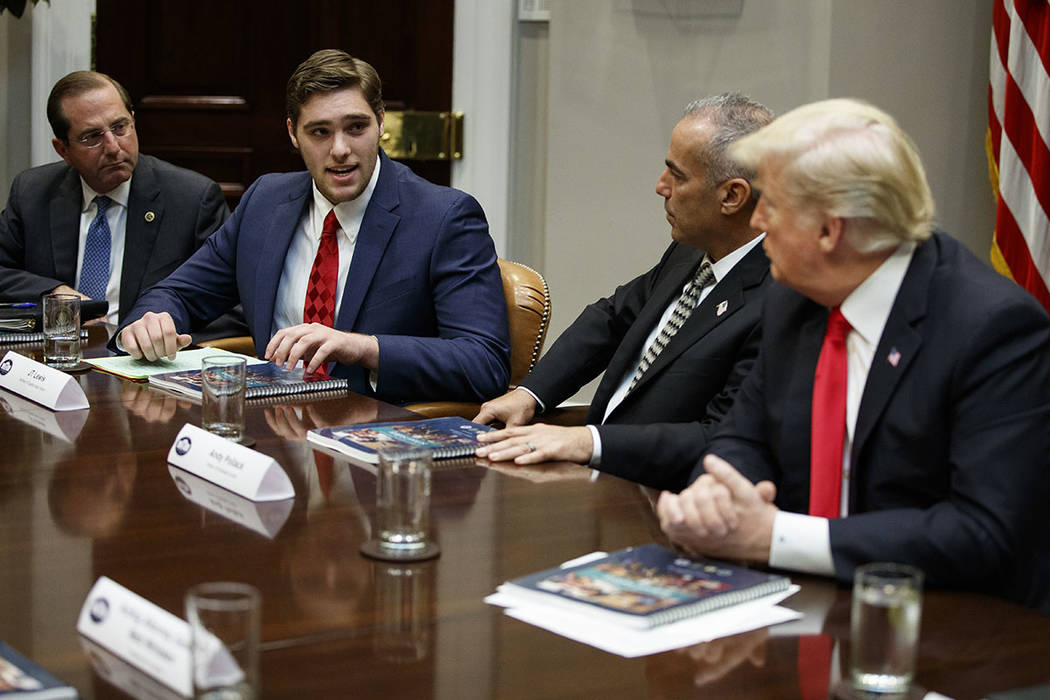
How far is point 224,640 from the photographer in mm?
1133

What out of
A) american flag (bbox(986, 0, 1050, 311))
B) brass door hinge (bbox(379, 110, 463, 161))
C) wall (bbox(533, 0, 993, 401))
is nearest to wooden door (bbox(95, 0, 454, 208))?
brass door hinge (bbox(379, 110, 463, 161))

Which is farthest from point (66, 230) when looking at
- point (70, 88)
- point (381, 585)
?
point (381, 585)

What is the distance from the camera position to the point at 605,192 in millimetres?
4926

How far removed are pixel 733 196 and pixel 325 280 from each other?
1172 millimetres

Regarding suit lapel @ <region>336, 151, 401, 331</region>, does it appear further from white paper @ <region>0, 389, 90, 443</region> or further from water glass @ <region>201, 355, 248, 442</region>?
water glass @ <region>201, 355, 248, 442</region>

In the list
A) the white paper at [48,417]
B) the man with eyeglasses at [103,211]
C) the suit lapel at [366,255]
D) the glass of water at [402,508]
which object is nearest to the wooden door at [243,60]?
the man with eyeglasses at [103,211]

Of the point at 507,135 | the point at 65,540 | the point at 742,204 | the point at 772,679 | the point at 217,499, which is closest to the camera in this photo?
the point at 772,679

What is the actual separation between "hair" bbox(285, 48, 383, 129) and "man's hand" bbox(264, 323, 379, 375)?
722mm

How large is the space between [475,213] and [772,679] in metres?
2.21

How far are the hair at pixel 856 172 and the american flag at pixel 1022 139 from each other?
249 cm

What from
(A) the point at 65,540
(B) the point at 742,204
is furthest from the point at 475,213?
(A) the point at 65,540

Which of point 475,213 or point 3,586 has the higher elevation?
point 475,213

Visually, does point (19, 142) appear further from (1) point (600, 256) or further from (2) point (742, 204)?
(2) point (742, 204)

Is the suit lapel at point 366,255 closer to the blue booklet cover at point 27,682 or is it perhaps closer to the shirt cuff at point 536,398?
the shirt cuff at point 536,398
